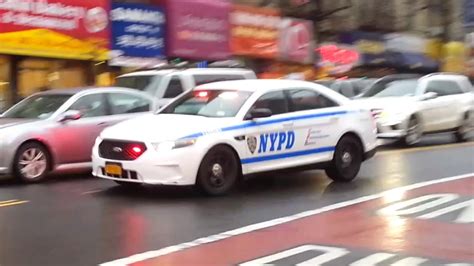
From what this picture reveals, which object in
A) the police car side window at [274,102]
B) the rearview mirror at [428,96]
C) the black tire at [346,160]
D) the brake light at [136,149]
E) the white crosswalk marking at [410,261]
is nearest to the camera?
the white crosswalk marking at [410,261]

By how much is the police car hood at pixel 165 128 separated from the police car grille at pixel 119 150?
67 mm

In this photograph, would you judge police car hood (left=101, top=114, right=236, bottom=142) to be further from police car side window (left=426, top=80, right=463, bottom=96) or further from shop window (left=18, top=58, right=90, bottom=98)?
shop window (left=18, top=58, right=90, bottom=98)

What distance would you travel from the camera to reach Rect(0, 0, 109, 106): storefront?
19453mm

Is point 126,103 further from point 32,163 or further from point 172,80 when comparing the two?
point 172,80

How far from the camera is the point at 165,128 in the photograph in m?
9.79

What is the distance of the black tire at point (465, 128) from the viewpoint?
1856 centimetres

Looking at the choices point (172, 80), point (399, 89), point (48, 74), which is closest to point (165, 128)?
point (172, 80)

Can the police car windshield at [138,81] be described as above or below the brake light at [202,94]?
above

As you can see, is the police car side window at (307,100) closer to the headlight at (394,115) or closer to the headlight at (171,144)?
the headlight at (171,144)

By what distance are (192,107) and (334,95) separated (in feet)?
7.75

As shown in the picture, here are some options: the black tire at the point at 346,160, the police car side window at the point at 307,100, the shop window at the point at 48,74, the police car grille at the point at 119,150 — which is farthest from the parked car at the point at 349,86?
the police car grille at the point at 119,150

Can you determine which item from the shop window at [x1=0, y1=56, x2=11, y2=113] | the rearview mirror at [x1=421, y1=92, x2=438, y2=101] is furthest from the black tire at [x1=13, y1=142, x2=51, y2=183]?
A: the rearview mirror at [x1=421, y1=92, x2=438, y2=101]

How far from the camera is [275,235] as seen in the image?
763 centimetres

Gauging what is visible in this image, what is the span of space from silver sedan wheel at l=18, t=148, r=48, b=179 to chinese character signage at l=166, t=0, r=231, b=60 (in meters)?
13.4
